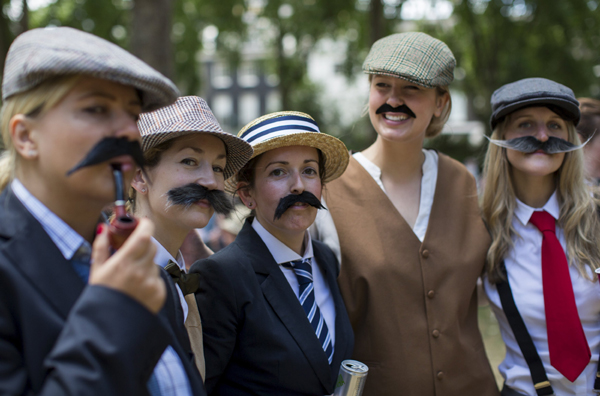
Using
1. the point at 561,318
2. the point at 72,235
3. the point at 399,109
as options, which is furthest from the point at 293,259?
the point at 561,318

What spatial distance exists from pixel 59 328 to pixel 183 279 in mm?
735

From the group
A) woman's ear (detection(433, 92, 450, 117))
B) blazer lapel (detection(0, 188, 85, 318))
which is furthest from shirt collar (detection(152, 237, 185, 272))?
woman's ear (detection(433, 92, 450, 117))

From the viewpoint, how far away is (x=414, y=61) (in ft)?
8.18

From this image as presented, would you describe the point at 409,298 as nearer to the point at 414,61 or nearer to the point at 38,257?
the point at 414,61

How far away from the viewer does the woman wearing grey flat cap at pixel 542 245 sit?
2.44m

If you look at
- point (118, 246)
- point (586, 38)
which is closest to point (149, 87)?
point (118, 246)

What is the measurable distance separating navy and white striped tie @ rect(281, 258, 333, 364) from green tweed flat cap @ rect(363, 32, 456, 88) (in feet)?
3.53

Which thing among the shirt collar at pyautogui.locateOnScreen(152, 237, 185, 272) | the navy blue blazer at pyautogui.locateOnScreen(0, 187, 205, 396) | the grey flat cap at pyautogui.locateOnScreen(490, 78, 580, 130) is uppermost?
the grey flat cap at pyautogui.locateOnScreen(490, 78, 580, 130)

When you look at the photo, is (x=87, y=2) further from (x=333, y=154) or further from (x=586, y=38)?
(x=586, y=38)

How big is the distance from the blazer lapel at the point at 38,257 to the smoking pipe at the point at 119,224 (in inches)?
5.1

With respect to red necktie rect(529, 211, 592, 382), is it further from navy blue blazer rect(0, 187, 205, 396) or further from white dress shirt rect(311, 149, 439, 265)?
navy blue blazer rect(0, 187, 205, 396)

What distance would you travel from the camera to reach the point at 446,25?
16.7m

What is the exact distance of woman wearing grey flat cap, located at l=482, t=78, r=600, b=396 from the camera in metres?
2.44

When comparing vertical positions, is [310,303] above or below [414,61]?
below
